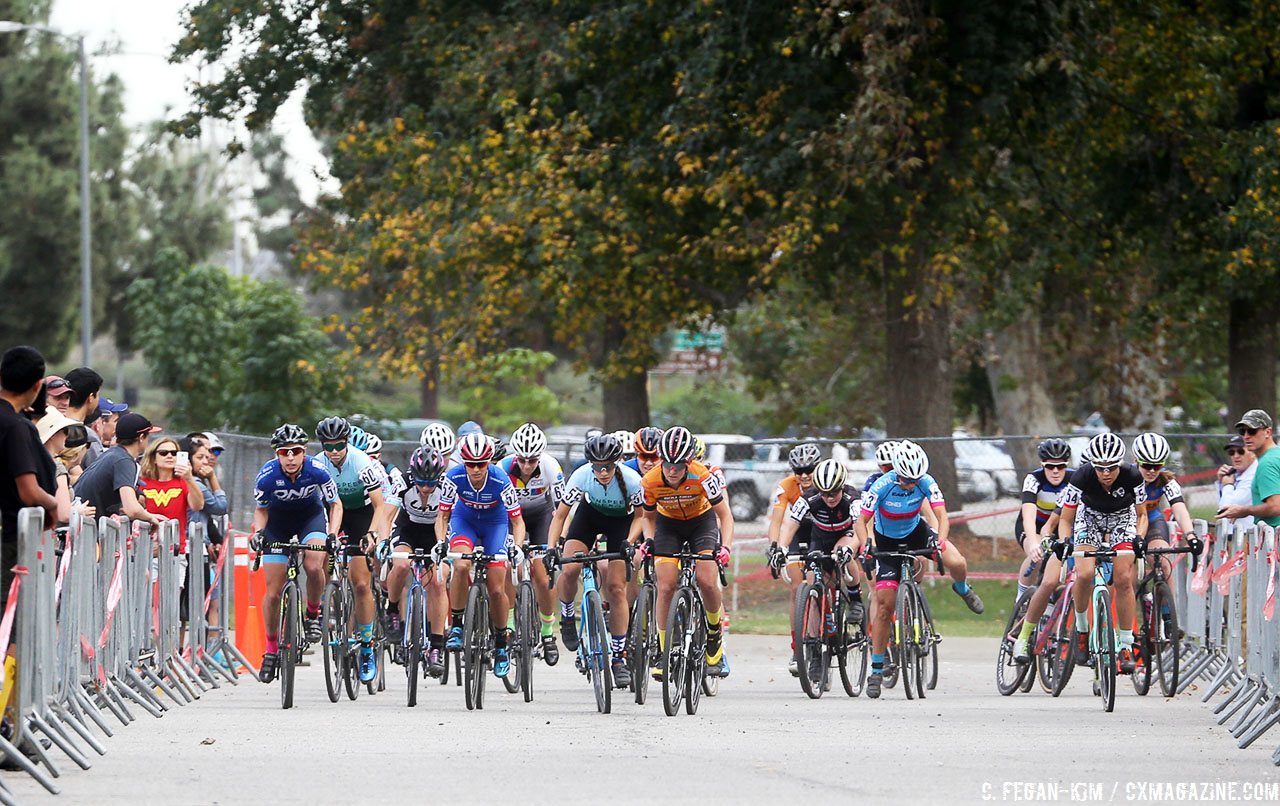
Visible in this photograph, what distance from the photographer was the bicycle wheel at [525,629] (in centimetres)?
→ 1527

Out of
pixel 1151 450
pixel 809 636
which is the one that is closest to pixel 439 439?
pixel 809 636

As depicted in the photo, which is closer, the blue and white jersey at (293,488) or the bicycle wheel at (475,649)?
the bicycle wheel at (475,649)

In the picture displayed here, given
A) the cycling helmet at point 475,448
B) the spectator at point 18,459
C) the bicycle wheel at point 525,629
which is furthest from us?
the bicycle wheel at point 525,629

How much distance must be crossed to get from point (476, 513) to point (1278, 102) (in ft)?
52.3

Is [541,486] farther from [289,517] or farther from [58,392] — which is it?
[58,392]

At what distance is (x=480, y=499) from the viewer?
1530 cm

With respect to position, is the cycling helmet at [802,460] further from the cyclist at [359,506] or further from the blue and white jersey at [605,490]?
the cyclist at [359,506]

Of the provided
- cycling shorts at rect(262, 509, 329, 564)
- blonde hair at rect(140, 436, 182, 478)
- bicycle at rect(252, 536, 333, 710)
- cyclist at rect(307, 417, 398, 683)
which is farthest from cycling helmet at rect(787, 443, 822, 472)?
blonde hair at rect(140, 436, 182, 478)

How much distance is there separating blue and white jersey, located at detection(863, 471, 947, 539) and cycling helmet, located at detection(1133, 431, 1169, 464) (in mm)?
1523

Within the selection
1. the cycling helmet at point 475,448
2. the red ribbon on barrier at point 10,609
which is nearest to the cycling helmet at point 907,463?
the cycling helmet at point 475,448

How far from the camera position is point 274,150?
264 ft

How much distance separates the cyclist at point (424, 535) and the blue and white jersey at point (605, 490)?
3.05 ft

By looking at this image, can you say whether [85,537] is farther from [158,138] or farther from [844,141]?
[158,138]

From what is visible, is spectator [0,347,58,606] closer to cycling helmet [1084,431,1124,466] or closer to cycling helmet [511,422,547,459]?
cycling helmet [511,422,547,459]
